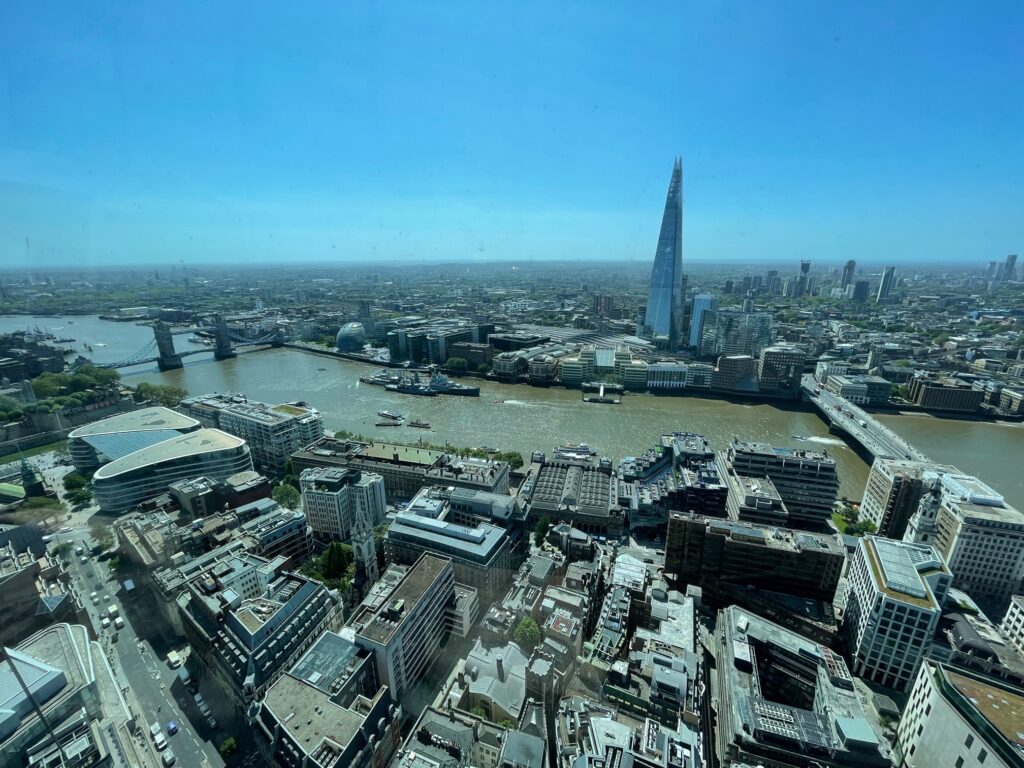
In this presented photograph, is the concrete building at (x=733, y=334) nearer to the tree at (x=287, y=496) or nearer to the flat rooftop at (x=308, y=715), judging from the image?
the tree at (x=287, y=496)

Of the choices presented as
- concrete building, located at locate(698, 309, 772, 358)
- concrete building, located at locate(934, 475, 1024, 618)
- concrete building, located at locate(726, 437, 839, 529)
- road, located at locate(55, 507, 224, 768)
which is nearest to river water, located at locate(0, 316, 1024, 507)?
concrete building, located at locate(726, 437, 839, 529)

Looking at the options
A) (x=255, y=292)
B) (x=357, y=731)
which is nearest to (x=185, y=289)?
(x=255, y=292)

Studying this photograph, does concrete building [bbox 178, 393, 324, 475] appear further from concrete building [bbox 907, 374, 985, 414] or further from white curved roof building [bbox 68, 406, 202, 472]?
concrete building [bbox 907, 374, 985, 414]

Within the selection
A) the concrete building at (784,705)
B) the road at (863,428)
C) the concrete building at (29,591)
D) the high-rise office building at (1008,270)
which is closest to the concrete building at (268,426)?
the concrete building at (29,591)

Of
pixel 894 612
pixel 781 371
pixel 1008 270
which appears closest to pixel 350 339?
pixel 781 371

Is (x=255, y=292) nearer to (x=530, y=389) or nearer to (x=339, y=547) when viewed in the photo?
(x=530, y=389)

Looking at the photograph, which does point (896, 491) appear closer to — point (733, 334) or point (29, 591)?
point (29, 591)
